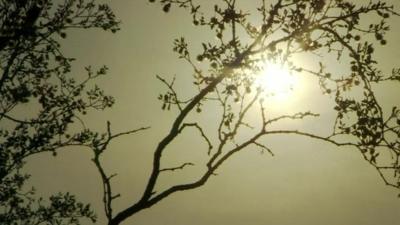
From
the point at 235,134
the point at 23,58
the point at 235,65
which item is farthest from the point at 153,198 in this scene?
the point at 23,58

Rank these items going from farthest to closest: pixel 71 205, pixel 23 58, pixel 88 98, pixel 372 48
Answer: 1. pixel 71 205
2. pixel 88 98
3. pixel 23 58
4. pixel 372 48

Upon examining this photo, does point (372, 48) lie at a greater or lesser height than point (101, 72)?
lesser

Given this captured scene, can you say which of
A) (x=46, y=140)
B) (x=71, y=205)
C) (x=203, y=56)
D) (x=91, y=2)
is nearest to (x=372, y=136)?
(x=203, y=56)

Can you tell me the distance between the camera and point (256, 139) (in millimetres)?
10055

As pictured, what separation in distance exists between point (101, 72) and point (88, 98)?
3.50ft

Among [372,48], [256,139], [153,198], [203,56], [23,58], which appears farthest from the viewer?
[23,58]

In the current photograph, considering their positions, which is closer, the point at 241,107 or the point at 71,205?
the point at 241,107

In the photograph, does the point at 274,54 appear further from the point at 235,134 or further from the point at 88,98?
the point at 88,98

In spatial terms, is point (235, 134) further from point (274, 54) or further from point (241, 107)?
point (274, 54)

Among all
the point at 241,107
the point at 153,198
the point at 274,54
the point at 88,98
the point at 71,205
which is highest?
the point at 88,98

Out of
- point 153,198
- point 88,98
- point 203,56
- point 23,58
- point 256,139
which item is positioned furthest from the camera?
point 88,98

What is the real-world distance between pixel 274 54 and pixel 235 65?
2023 millimetres

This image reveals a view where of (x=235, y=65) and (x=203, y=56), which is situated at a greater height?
(x=203, y=56)

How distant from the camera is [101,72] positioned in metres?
18.9
